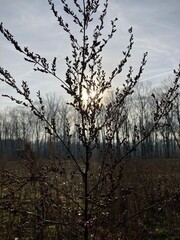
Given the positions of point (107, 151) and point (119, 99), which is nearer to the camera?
point (107, 151)

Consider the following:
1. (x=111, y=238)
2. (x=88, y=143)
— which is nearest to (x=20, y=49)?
(x=88, y=143)

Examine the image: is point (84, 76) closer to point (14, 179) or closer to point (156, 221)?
point (14, 179)

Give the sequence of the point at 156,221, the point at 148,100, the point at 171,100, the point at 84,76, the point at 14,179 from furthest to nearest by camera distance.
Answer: the point at 148,100
the point at 156,221
the point at 84,76
the point at 171,100
the point at 14,179

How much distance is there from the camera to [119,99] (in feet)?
9.59

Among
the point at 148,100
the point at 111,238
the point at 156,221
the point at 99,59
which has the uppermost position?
the point at 148,100

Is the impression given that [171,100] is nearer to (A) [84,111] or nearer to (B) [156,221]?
(A) [84,111]

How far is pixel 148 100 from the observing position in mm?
65250

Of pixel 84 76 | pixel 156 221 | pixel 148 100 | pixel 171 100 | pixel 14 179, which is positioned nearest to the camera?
pixel 14 179

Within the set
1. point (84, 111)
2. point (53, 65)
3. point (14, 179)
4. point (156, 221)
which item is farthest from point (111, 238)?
point (156, 221)

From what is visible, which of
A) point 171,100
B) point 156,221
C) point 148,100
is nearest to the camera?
point 171,100

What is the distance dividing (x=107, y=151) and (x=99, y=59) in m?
0.84

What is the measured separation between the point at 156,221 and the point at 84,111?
683cm

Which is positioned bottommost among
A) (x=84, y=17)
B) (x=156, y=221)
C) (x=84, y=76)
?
(x=156, y=221)

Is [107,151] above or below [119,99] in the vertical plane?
below
